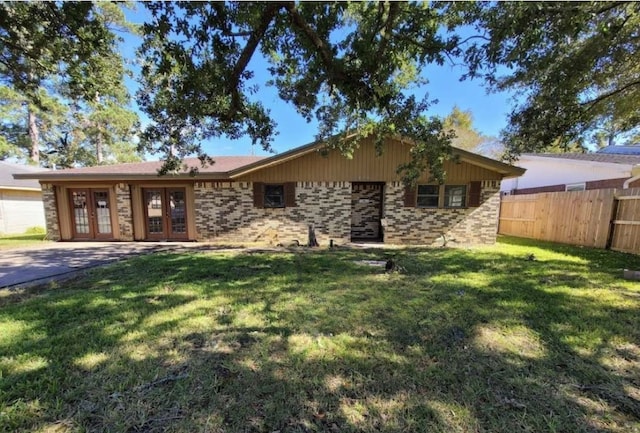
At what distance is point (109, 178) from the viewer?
33.3 ft

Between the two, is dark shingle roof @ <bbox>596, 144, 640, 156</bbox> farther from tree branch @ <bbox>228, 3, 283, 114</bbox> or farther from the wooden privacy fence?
tree branch @ <bbox>228, 3, 283, 114</bbox>

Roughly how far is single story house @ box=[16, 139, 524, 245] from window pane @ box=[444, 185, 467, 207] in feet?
0.12

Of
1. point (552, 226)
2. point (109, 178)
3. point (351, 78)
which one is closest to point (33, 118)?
point (109, 178)

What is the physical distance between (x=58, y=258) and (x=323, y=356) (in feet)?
28.8

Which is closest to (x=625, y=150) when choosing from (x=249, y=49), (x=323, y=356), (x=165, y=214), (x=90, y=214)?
(x=249, y=49)

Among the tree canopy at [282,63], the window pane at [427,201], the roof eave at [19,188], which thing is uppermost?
the tree canopy at [282,63]

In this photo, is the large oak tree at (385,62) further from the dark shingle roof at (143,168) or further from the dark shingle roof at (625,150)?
the dark shingle roof at (625,150)

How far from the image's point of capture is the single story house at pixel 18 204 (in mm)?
14379

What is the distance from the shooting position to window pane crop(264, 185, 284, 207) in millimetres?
10602

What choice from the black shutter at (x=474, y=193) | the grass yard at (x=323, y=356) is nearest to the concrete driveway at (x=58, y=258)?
the grass yard at (x=323, y=356)

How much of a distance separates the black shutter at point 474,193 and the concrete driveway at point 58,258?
419 inches

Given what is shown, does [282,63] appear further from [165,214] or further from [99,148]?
[99,148]

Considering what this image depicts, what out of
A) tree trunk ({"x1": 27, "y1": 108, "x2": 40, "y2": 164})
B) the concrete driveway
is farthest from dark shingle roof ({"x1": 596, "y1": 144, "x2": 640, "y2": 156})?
tree trunk ({"x1": 27, "y1": 108, "x2": 40, "y2": 164})

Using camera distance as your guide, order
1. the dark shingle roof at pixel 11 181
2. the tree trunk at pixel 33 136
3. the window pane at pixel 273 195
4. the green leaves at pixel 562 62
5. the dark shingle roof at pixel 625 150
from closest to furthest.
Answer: the green leaves at pixel 562 62 → the window pane at pixel 273 195 → the dark shingle roof at pixel 11 181 → the dark shingle roof at pixel 625 150 → the tree trunk at pixel 33 136
